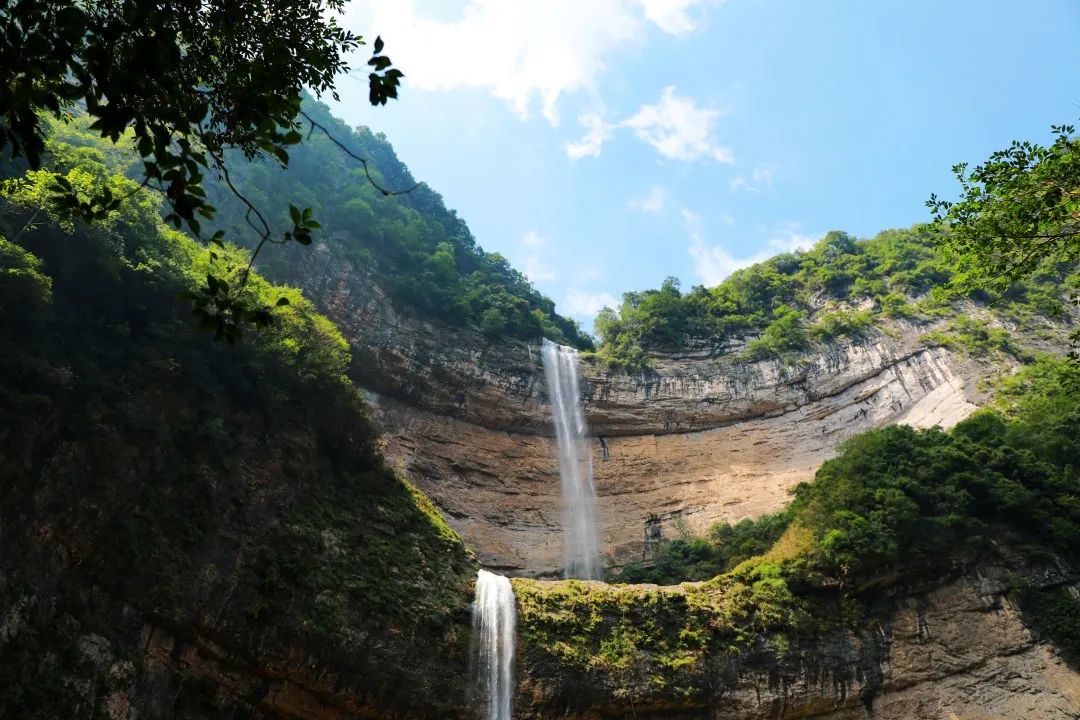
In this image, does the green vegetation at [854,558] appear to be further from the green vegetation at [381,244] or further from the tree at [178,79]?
the green vegetation at [381,244]

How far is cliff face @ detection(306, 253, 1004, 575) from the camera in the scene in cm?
2558

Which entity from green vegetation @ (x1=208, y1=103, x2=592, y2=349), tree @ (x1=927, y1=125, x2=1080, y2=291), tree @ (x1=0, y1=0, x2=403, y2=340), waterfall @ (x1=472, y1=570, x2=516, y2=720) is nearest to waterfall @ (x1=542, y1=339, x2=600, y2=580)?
green vegetation @ (x1=208, y1=103, x2=592, y2=349)

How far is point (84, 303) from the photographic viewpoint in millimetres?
14047

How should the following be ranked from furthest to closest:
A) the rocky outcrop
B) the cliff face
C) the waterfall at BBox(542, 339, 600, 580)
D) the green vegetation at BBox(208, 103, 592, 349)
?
the green vegetation at BBox(208, 103, 592, 349)
the cliff face
the waterfall at BBox(542, 339, 600, 580)
the rocky outcrop

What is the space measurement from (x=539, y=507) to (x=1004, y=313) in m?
19.2

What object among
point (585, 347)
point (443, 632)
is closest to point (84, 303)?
point (443, 632)

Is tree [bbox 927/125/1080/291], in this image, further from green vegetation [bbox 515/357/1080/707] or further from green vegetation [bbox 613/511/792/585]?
green vegetation [bbox 613/511/792/585]

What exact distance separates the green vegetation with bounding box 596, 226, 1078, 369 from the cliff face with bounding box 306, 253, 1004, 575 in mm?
1145

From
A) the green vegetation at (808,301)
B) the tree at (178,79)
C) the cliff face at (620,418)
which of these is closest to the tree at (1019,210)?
the tree at (178,79)

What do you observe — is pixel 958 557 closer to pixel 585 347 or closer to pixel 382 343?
pixel 382 343

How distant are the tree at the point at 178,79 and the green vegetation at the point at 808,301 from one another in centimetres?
2591

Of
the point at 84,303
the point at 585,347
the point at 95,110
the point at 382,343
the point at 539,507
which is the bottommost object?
the point at 95,110

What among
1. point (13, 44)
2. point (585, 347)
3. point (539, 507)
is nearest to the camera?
point (13, 44)

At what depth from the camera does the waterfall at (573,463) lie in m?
25.2
